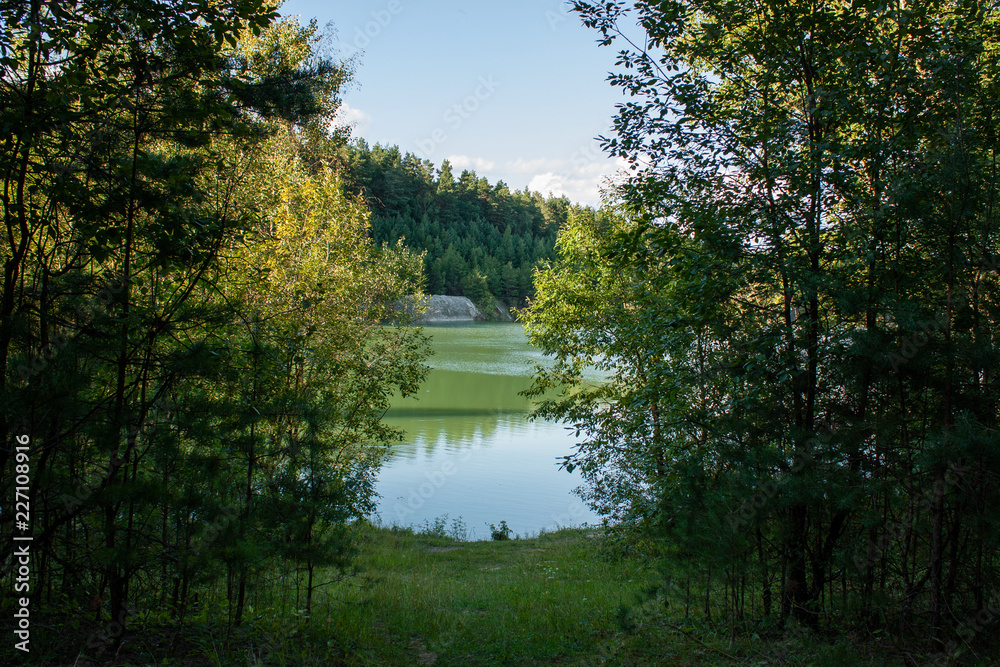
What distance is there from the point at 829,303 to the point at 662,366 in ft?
5.00

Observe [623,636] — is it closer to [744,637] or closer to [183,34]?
[744,637]

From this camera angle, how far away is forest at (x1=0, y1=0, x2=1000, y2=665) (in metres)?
3.93

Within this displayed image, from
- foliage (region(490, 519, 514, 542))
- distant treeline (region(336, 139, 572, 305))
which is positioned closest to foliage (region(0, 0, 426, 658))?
foliage (region(490, 519, 514, 542))

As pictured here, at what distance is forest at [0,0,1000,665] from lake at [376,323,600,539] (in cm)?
530

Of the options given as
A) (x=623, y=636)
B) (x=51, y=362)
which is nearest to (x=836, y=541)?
(x=623, y=636)

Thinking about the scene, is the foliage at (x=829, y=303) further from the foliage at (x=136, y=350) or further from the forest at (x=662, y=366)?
the foliage at (x=136, y=350)

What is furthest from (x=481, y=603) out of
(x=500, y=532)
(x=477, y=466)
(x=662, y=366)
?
(x=477, y=466)

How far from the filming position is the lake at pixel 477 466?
1532 centimetres

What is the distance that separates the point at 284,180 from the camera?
10125 mm

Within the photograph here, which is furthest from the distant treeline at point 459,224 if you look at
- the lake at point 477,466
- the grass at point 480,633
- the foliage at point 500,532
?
the grass at point 480,633

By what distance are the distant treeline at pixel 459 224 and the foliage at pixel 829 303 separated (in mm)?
57262

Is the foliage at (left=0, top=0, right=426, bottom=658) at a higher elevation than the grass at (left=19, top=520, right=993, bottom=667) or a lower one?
higher

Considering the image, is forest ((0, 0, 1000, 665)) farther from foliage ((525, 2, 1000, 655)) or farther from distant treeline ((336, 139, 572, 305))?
distant treeline ((336, 139, 572, 305))

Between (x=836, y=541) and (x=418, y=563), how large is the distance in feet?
24.3
